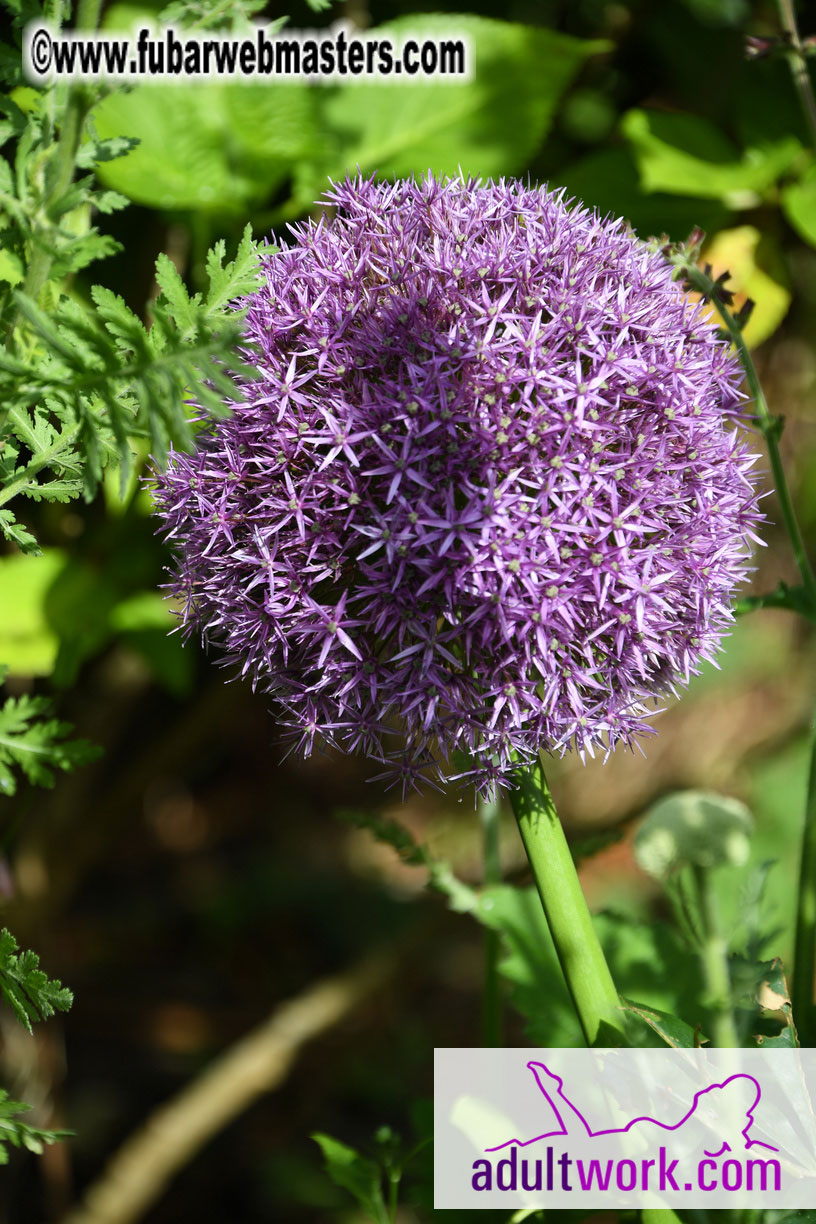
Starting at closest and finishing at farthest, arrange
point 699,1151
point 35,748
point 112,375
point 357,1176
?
point 112,375 → point 35,748 → point 699,1151 → point 357,1176

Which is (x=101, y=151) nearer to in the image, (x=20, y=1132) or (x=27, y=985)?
(x=27, y=985)

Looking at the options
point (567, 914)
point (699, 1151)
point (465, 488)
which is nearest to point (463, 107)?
point (465, 488)

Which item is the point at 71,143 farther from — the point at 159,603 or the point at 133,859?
the point at 133,859

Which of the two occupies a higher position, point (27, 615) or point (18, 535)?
point (27, 615)

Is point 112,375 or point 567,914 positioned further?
point 567,914

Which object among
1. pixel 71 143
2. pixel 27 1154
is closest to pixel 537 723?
pixel 71 143

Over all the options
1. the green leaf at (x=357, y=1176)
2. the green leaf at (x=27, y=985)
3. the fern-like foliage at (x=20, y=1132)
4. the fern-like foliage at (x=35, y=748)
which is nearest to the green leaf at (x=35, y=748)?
the fern-like foliage at (x=35, y=748)

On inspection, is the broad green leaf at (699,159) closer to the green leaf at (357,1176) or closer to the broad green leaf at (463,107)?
the broad green leaf at (463,107)
